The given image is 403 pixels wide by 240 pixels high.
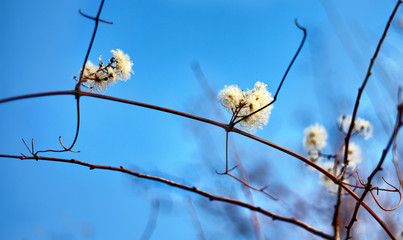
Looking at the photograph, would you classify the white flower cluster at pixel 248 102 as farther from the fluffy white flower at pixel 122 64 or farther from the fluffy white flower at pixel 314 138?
the fluffy white flower at pixel 314 138

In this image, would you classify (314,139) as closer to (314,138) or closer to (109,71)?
(314,138)

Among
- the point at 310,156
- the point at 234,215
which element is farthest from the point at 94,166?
the point at 234,215

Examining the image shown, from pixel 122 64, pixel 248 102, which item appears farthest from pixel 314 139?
pixel 122 64

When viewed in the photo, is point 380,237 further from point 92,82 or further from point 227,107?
point 92,82

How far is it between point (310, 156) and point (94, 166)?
177 centimetres

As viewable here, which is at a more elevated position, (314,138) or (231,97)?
(314,138)

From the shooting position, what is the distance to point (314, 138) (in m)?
2.26

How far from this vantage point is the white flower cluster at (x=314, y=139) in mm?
2203

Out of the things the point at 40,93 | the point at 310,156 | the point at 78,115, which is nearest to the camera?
the point at 40,93

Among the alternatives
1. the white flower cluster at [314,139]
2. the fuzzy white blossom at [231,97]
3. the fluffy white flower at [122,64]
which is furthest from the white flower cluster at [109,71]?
the white flower cluster at [314,139]

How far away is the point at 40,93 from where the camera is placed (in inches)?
28.7

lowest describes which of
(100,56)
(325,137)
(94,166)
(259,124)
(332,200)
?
(94,166)

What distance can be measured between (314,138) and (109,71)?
166cm

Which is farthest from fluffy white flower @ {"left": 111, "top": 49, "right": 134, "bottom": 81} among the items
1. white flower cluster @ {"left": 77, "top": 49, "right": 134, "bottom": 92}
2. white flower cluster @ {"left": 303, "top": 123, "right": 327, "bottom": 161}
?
white flower cluster @ {"left": 303, "top": 123, "right": 327, "bottom": 161}
